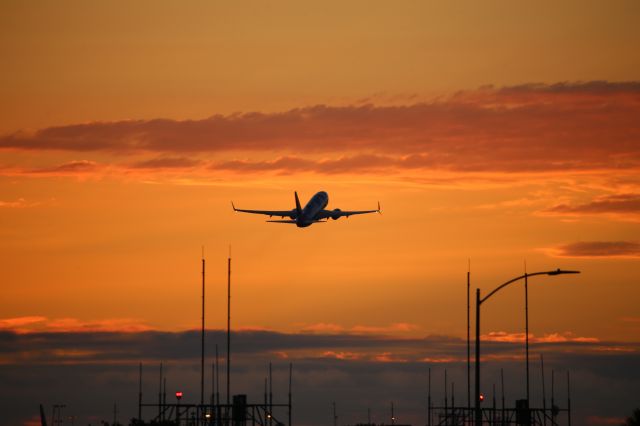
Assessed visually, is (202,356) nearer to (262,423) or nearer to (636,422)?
(262,423)

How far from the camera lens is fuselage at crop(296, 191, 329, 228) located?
177000 mm

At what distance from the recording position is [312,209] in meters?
189

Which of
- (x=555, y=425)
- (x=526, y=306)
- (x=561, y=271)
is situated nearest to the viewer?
(x=561, y=271)

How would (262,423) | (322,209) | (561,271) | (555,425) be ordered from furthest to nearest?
(322,209), (555,425), (262,423), (561,271)

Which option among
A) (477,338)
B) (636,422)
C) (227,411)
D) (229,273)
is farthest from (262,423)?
(477,338)

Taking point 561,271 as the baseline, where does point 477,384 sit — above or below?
below

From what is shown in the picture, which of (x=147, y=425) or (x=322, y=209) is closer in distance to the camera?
(x=147, y=425)

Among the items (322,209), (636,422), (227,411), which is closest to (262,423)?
(227,411)

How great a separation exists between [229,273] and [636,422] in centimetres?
4708

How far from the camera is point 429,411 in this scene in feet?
568

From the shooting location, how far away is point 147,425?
16575 cm

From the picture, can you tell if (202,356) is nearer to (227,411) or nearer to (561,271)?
(227,411)

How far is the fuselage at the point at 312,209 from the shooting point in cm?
17700

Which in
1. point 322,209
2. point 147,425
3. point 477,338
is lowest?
point 147,425
